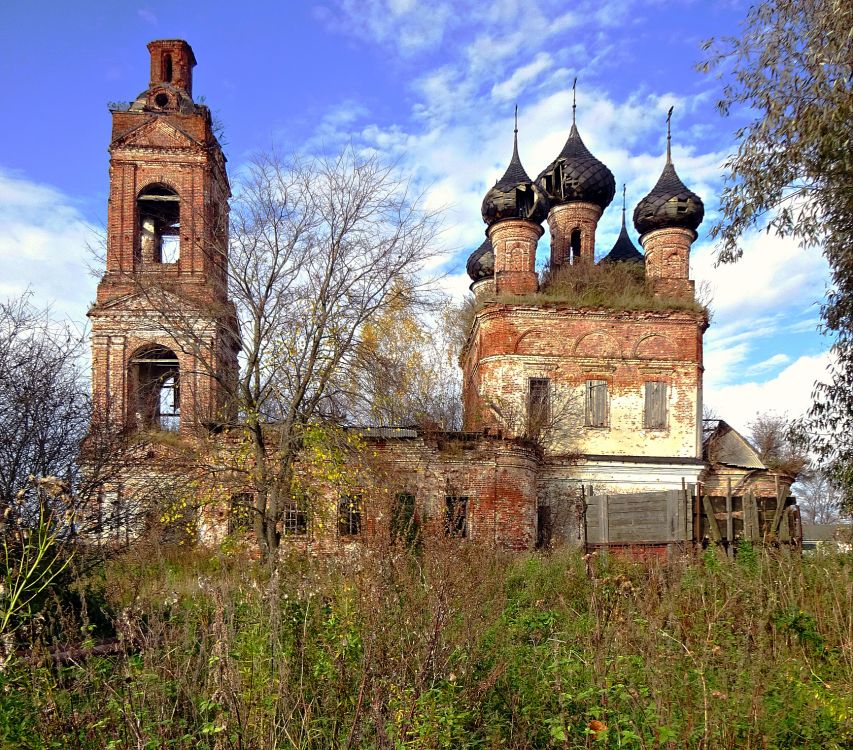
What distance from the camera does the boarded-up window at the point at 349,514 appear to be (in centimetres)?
1266

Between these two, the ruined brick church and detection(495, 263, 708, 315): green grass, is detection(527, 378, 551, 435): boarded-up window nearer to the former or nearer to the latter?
the ruined brick church

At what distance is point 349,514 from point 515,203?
13307 mm

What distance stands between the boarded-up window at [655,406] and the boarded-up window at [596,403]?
49.4 inches

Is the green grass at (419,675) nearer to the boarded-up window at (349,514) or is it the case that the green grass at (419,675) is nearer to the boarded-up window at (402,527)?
the boarded-up window at (402,527)

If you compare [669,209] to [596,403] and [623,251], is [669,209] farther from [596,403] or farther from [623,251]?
[596,403]

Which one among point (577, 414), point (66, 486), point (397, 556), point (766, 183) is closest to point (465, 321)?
point (577, 414)

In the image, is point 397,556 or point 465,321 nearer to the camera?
point 397,556

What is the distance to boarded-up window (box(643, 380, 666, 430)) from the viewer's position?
23.2m

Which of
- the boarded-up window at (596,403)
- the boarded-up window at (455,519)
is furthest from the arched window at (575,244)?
the boarded-up window at (455,519)

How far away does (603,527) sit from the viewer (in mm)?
13602

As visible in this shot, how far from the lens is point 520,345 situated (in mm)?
23422

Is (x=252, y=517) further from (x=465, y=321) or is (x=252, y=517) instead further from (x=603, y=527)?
(x=465, y=321)

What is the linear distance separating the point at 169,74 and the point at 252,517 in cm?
1419

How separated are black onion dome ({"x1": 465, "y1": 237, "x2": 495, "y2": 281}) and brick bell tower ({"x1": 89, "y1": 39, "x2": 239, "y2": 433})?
444 inches
